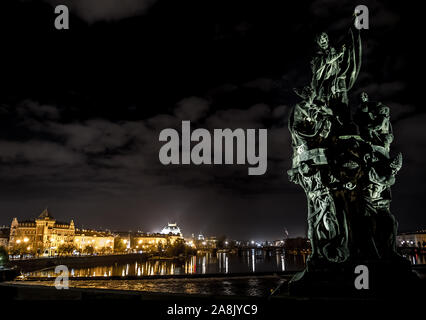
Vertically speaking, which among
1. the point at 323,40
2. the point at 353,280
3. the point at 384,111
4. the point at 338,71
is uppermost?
the point at 323,40

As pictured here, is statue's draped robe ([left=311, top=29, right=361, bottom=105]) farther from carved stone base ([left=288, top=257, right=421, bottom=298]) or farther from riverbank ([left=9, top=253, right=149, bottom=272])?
riverbank ([left=9, top=253, right=149, bottom=272])

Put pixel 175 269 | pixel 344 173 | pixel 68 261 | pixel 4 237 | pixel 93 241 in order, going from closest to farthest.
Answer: pixel 344 173 → pixel 175 269 → pixel 68 261 → pixel 4 237 → pixel 93 241

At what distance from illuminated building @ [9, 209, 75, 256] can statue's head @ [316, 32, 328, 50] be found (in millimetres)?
126744

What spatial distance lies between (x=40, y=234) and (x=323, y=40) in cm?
13807

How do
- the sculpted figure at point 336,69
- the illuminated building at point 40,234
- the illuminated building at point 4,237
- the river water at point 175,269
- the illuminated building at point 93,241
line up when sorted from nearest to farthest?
the sculpted figure at point 336,69
the river water at point 175,269
the illuminated building at point 40,234
the illuminated building at point 4,237
the illuminated building at point 93,241

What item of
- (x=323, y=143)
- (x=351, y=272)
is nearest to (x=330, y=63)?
(x=323, y=143)

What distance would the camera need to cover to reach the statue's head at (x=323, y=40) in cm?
1291

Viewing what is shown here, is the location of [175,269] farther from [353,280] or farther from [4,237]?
[4,237]

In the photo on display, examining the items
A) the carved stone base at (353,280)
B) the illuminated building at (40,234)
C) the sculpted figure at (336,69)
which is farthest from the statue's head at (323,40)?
the illuminated building at (40,234)

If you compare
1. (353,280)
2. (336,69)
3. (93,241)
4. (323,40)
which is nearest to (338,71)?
(336,69)

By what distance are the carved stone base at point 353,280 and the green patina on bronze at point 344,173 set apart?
29cm

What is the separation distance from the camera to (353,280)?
33.9 feet

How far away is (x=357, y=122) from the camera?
1237 centimetres

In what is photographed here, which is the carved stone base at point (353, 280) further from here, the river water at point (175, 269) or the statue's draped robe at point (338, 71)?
the river water at point (175, 269)
